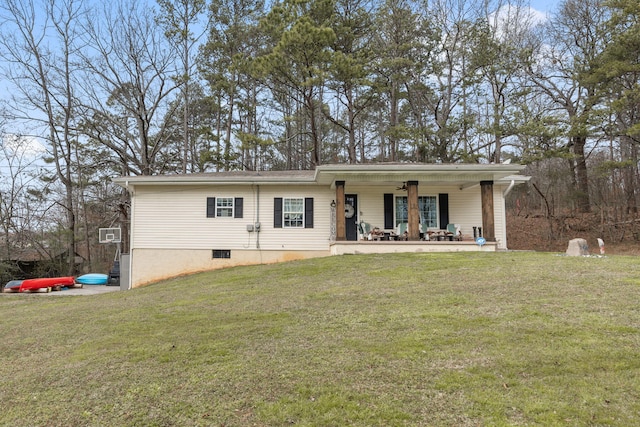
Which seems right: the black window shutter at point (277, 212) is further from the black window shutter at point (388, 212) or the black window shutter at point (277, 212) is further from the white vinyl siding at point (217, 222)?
the black window shutter at point (388, 212)

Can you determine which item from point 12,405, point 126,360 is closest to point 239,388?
point 126,360

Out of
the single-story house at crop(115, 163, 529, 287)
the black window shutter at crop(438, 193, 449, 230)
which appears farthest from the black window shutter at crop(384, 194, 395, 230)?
the black window shutter at crop(438, 193, 449, 230)

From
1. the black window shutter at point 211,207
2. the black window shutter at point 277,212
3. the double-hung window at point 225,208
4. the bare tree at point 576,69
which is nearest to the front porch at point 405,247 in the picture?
the black window shutter at point 277,212

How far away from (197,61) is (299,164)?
8.36m

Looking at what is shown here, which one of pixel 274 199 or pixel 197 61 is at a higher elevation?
pixel 197 61

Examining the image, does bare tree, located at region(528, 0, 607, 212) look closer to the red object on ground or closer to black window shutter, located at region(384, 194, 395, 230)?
black window shutter, located at region(384, 194, 395, 230)

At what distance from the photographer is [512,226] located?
2234 centimetres

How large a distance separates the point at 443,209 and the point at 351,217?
307 cm

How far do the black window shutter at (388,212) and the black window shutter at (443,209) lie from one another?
5.36ft

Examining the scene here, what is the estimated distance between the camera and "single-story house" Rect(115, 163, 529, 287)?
1305cm

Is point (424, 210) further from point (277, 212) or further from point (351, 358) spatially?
point (351, 358)

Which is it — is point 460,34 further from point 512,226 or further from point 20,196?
point 20,196

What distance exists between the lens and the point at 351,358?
387 cm

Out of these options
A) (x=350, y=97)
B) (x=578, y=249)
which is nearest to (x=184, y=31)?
(x=350, y=97)
